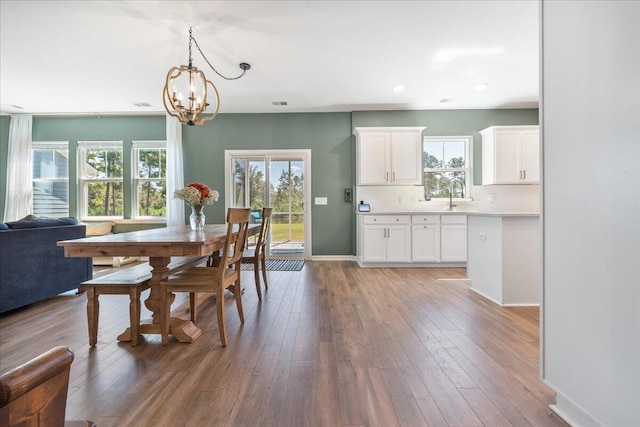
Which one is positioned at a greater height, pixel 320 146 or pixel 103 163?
pixel 320 146

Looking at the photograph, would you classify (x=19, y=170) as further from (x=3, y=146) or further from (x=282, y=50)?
(x=282, y=50)

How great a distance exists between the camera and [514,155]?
505cm

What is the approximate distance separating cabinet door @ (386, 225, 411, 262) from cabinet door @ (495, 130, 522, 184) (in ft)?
6.11

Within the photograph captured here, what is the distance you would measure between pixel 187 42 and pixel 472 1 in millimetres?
2878

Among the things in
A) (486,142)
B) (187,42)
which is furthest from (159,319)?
(486,142)

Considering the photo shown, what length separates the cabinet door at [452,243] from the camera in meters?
4.79

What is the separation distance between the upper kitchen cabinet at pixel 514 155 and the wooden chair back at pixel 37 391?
5.77m

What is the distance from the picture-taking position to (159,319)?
7.29 feet

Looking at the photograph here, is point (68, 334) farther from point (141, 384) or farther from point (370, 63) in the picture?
point (370, 63)

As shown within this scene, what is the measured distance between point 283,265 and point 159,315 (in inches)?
110

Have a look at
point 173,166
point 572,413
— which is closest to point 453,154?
point 572,413

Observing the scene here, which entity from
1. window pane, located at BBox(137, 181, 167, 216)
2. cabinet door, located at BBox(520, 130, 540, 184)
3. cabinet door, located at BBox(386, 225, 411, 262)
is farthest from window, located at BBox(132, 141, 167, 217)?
cabinet door, located at BBox(520, 130, 540, 184)

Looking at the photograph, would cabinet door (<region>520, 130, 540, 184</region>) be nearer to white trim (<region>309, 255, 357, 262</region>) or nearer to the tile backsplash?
the tile backsplash

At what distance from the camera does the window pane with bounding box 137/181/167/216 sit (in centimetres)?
582
